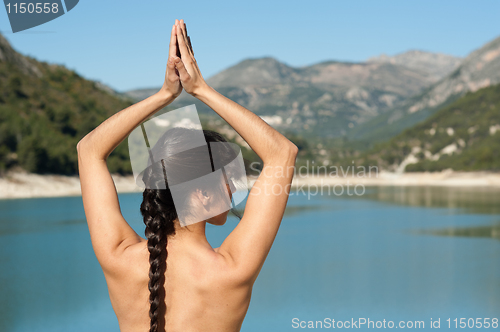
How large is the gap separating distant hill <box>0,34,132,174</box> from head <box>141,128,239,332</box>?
37147 millimetres

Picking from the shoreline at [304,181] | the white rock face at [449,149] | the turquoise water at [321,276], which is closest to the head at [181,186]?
the turquoise water at [321,276]

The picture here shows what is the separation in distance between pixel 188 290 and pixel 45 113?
166 ft

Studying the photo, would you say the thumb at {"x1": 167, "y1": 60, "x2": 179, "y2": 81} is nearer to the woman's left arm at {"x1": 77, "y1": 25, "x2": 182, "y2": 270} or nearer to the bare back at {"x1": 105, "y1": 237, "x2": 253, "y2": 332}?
the woman's left arm at {"x1": 77, "y1": 25, "x2": 182, "y2": 270}

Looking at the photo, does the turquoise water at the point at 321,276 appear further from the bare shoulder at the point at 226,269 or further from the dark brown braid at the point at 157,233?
the bare shoulder at the point at 226,269

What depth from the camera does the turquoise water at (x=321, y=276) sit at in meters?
7.82

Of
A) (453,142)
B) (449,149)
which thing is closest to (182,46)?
(449,149)

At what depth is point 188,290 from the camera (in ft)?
3.37

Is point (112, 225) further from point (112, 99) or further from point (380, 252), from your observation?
point (112, 99)

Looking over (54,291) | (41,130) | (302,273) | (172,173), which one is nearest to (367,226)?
(302,273)

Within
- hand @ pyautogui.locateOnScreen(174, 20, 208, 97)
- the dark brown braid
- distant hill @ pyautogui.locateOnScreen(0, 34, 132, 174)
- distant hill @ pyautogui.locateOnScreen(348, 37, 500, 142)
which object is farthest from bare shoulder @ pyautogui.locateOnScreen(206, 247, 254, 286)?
distant hill @ pyautogui.locateOnScreen(348, 37, 500, 142)

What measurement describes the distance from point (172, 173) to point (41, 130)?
150 feet

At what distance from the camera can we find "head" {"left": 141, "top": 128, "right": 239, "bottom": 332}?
1047 mm

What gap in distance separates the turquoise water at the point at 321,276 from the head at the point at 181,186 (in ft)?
A: 6.72

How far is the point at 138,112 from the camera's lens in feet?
3.23
